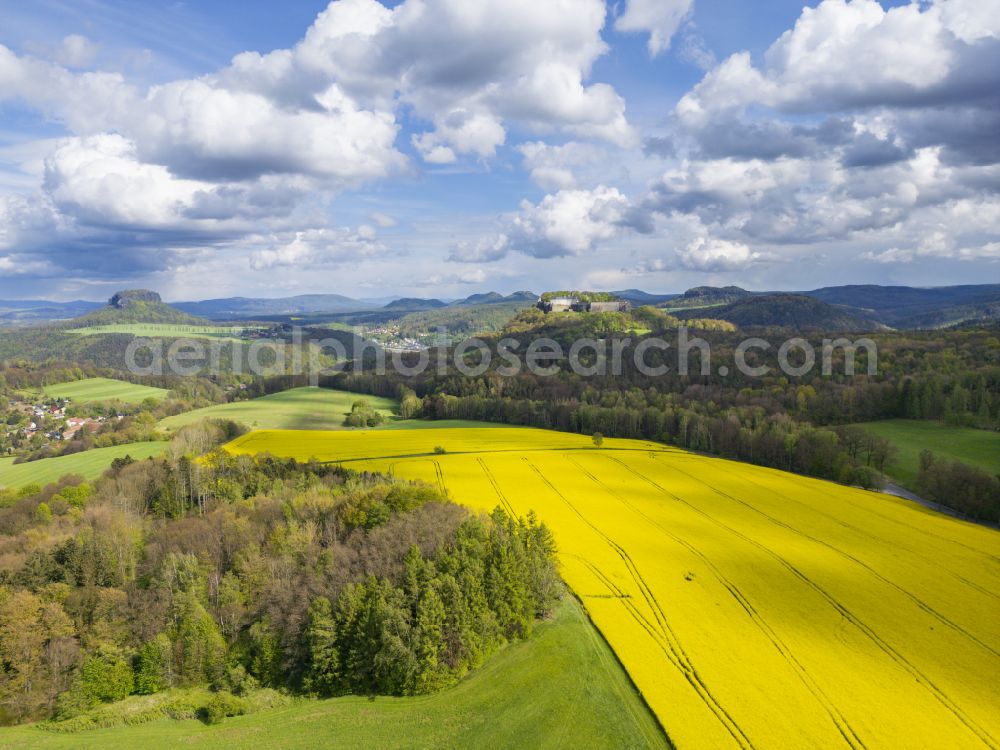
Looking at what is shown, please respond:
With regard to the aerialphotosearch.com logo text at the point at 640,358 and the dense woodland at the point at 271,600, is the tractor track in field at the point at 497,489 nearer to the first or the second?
the dense woodland at the point at 271,600

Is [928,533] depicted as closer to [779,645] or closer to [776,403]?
[779,645]

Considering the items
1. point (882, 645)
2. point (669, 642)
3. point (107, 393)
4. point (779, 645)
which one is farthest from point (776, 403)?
point (107, 393)

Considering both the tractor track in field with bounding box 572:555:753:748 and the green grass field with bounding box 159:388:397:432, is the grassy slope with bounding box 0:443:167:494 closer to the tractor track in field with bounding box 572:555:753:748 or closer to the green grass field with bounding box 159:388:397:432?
the green grass field with bounding box 159:388:397:432

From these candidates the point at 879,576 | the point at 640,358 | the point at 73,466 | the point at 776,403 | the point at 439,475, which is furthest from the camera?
the point at 640,358

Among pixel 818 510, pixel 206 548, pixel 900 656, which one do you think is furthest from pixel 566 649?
pixel 818 510

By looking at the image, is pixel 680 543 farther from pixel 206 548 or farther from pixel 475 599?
pixel 206 548

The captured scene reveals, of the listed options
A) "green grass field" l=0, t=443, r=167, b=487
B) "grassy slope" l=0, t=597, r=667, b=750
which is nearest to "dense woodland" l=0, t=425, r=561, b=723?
"grassy slope" l=0, t=597, r=667, b=750
